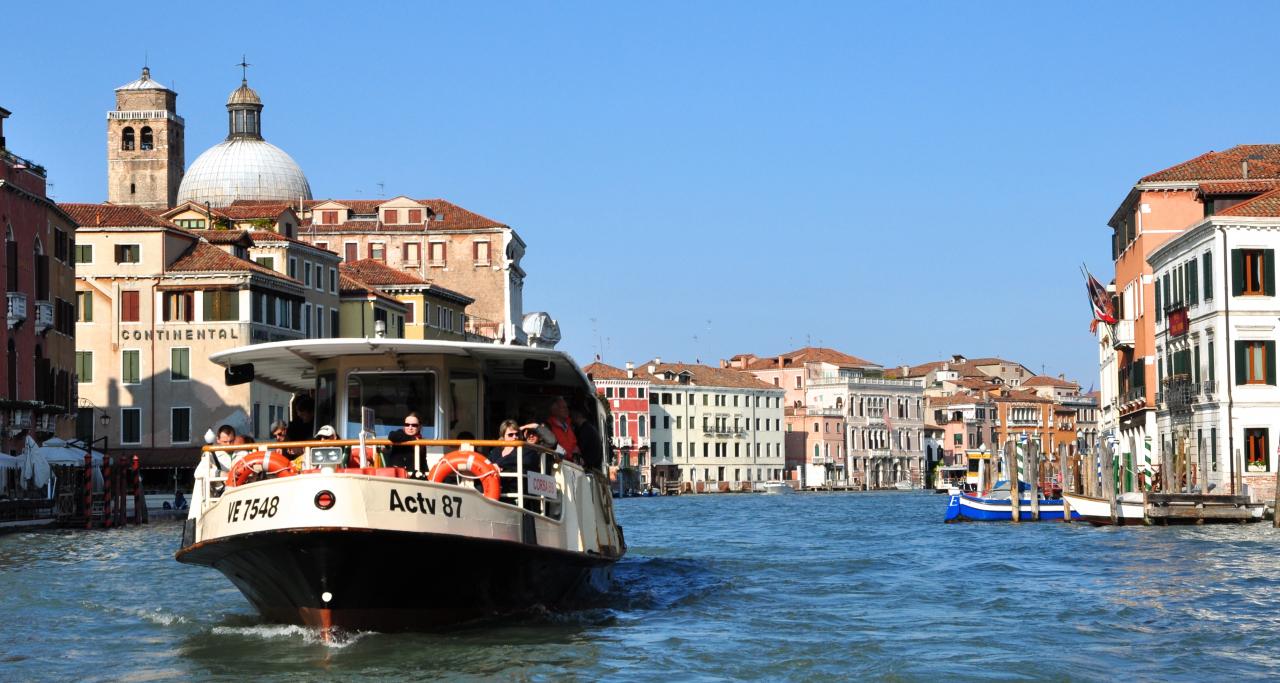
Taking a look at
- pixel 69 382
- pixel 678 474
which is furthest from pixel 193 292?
pixel 678 474

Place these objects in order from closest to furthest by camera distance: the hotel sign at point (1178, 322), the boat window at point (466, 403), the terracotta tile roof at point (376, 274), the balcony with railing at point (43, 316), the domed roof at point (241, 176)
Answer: the boat window at point (466, 403) < the balcony with railing at point (43, 316) < the hotel sign at point (1178, 322) < the terracotta tile roof at point (376, 274) < the domed roof at point (241, 176)

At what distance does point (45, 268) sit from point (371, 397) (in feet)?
104

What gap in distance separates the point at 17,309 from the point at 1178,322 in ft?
83.5

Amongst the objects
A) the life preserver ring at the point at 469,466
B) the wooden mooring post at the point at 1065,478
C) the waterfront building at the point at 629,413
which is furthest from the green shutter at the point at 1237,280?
the waterfront building at the point at 629,413

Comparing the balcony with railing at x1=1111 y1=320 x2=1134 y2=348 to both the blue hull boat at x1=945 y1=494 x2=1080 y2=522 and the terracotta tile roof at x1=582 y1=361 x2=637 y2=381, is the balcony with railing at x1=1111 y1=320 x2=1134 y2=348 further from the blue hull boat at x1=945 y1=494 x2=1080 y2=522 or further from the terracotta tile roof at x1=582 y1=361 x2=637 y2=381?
the terracotta tile roof at x1=582 y1=361 x2=637 y2=381

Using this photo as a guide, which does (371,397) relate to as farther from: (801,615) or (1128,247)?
(1128,247)

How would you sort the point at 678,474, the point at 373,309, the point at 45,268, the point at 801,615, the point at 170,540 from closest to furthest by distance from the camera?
the point at 801,615, the point at 170,540, the point at 45,268, the point at 373,309, the point at 678,474

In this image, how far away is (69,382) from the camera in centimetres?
4759

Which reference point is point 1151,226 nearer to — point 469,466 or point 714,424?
point 469,466

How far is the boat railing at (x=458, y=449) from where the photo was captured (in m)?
13.6

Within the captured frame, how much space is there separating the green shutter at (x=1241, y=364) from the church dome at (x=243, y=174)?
190ft

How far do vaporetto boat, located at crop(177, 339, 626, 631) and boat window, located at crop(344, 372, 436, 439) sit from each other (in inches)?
0.4

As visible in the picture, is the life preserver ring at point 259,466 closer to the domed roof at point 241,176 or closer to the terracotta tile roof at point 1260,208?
the terracotta tile roof at point 1260,208

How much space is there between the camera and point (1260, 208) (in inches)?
1645
